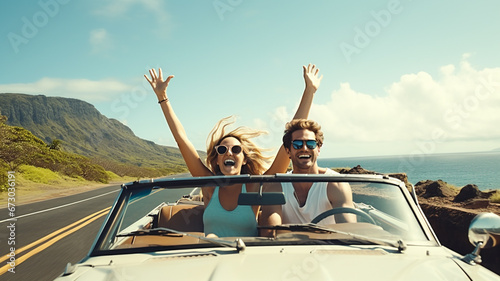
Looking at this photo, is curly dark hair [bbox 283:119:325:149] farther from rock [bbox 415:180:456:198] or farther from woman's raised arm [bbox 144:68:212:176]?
rock [bbox 415:180:456:198]

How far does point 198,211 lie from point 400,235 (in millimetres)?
1919

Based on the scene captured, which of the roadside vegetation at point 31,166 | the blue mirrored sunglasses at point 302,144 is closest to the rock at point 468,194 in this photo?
the blue mirrored sunglasses at point 302,144

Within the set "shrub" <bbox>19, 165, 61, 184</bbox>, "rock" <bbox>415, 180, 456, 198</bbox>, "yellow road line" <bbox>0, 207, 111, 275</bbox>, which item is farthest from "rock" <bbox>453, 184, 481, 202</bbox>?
"shrub" <bbox>19, 165, 61, 184</bbox>

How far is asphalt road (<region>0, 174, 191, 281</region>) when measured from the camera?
5950 millimetres

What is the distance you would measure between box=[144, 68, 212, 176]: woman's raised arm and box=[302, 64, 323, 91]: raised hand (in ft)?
4.68

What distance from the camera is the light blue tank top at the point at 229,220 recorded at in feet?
8.76

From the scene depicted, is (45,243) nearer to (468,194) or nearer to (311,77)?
(311,77)

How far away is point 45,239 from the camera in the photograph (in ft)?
27.7

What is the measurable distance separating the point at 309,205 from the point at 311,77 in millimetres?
1768

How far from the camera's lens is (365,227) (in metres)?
2.51

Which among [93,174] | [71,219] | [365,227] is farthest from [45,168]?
[365,227]

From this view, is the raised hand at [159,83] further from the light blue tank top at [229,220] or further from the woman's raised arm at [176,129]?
the light blue tank top at [229,220]

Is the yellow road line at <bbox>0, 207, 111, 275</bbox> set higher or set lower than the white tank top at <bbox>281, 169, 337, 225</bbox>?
lower

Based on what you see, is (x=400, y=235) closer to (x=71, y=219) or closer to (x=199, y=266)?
(x=199, y=266)
